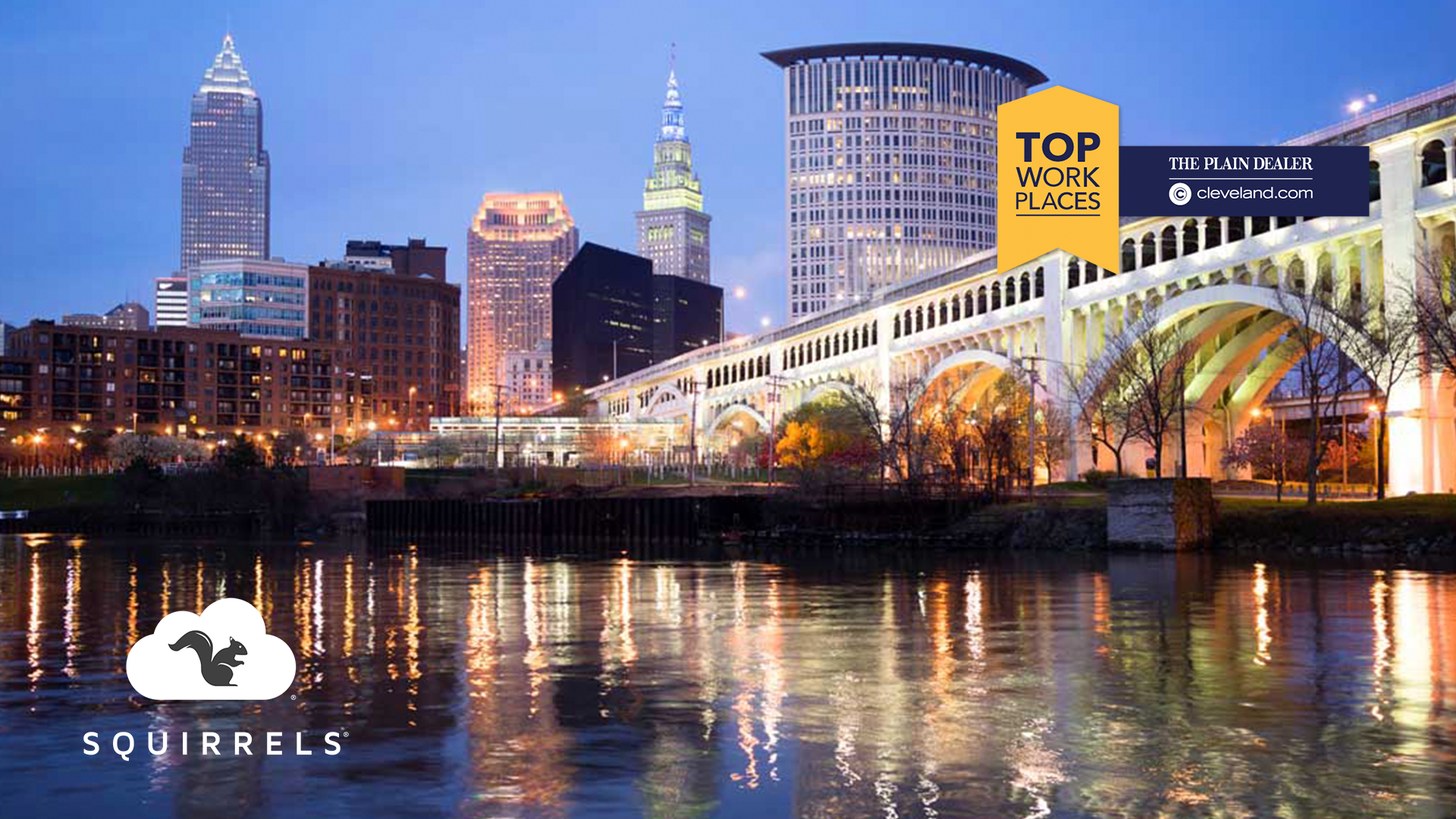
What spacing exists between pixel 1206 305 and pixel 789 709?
71.8m

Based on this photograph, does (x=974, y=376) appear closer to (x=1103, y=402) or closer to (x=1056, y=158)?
(x=1103, y=402)

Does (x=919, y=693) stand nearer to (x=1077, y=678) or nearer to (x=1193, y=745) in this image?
(x=1077, y=678)

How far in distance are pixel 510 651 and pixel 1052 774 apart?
13172mm

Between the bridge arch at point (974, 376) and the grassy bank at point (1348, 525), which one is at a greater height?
the bridge arch at point (974, 376)

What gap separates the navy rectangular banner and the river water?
33.1m

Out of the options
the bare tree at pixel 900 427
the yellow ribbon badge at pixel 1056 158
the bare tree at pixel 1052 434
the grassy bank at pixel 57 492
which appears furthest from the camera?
the grassy bank at pixel 57 492

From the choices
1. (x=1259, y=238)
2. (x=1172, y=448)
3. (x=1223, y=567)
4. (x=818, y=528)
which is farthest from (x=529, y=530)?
(x=1223, y=567)

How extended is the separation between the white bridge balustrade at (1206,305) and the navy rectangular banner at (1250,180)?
978 mm

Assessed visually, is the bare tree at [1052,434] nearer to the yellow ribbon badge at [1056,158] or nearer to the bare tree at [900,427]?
the bare tree at [900,427]

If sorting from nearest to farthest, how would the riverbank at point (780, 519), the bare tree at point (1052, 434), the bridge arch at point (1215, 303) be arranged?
the riverbank at point (780, 519), the bridge arch at point (1215, 303), the bare tree at point (1052, 434)

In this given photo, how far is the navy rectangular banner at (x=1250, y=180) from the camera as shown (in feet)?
220

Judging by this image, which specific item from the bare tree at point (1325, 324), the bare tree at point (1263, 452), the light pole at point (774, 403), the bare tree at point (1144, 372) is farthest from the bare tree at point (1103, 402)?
the light pole at point (774, 403)

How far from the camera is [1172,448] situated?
9906 cm

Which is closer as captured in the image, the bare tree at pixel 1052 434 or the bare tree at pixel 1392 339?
the bare tree at pixel 1392 339
